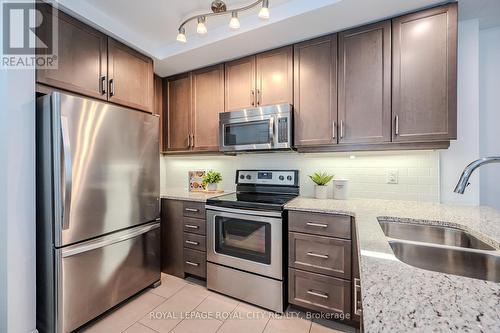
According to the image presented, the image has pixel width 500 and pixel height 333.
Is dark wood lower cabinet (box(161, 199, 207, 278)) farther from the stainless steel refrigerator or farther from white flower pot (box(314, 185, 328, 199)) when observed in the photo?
white flower pot (box(314, 185, 328, 199))

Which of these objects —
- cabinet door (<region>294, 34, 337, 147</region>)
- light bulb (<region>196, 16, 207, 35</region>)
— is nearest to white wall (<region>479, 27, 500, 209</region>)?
cabinet door (<region>294, 34, 337, 147</region>)

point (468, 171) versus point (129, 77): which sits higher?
point (129, 77)

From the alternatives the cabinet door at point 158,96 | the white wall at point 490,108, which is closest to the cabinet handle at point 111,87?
the cabinet door at point 158,96

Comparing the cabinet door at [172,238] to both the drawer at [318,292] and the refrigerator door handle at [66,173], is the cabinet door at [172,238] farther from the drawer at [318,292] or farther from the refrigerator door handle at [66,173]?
the drawer at [318,292]

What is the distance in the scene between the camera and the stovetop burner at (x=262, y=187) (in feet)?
6.86

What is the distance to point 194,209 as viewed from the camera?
220 cm

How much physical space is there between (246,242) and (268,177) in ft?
2.46

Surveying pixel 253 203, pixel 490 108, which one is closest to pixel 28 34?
pixel 253 203

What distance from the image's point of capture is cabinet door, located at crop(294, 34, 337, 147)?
190 cm

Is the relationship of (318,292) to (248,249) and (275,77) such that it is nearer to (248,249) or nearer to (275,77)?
(248,249)

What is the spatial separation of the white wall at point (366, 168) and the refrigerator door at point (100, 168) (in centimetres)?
98

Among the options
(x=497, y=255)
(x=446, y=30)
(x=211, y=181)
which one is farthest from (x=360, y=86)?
(x=211, y=181)

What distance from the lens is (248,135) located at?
7.15 feet

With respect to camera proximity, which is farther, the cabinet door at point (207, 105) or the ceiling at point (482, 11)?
the cabinet door at point (207, 105)
